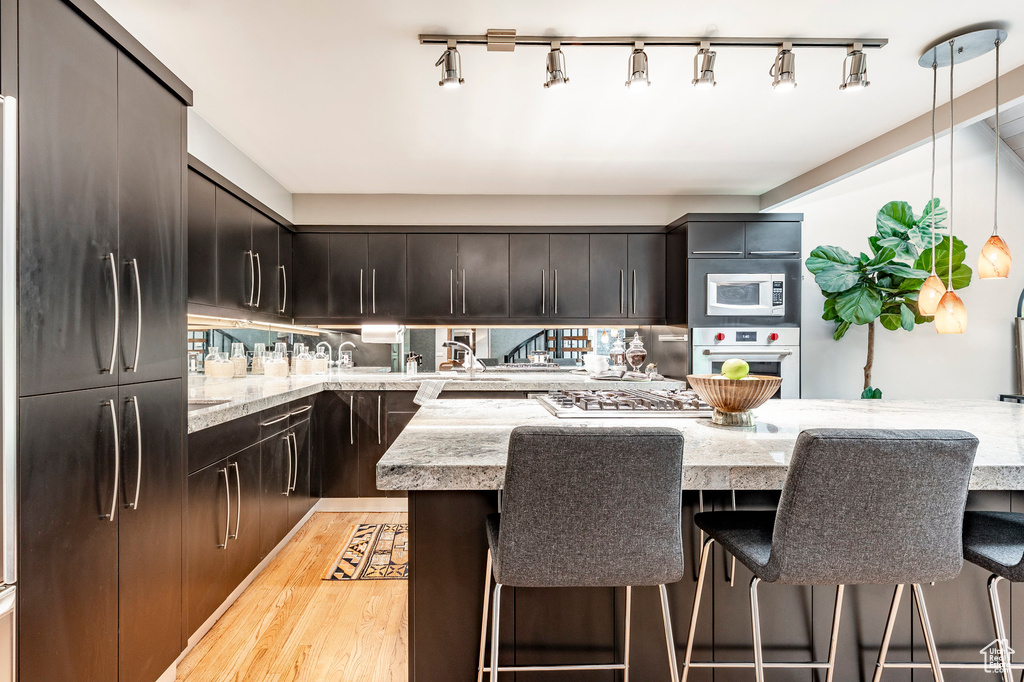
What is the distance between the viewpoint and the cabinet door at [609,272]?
4414 millimetres

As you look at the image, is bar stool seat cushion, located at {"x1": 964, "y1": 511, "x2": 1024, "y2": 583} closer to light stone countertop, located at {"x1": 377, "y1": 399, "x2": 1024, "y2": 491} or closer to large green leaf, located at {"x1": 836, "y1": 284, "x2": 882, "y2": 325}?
light stone countertop, located at {"x1": 377, "y1": 399, "x2": 1024, "y2": 491}

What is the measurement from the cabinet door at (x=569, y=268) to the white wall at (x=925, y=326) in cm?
185

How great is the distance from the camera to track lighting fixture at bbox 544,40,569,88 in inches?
80.7

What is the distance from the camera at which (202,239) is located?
2688 mm

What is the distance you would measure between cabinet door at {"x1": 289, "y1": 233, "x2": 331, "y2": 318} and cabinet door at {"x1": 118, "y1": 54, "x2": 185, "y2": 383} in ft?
8.05

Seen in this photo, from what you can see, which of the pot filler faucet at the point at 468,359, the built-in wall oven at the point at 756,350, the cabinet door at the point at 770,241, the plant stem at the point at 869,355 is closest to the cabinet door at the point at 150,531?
the pot filler faucet at the point at 468,359

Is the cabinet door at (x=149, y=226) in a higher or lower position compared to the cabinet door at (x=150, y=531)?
higher

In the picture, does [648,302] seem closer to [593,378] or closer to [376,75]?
[593,378]

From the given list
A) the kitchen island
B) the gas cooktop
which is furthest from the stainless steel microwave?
the kitchen island

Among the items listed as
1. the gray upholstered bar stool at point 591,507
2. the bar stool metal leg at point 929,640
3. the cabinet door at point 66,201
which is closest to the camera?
the gray upholstered bar stool at point 591,507

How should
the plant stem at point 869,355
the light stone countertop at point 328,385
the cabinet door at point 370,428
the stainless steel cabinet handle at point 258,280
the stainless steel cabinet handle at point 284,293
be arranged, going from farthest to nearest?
1. the plant stem at point 869,355
2. the stainless steel cabinet handle at point 284,293
3. the cabinet door at point 370,428
4. the stainless steel cabinet handle at point 258,280
5. the light stone countertop at point 328,385

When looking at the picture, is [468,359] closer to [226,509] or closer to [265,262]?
[265,262]

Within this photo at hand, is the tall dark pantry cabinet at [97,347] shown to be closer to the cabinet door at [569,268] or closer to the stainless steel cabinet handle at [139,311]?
the stainless steel cabinet handle at [139,311]

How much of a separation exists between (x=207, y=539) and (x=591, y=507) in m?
1.77
